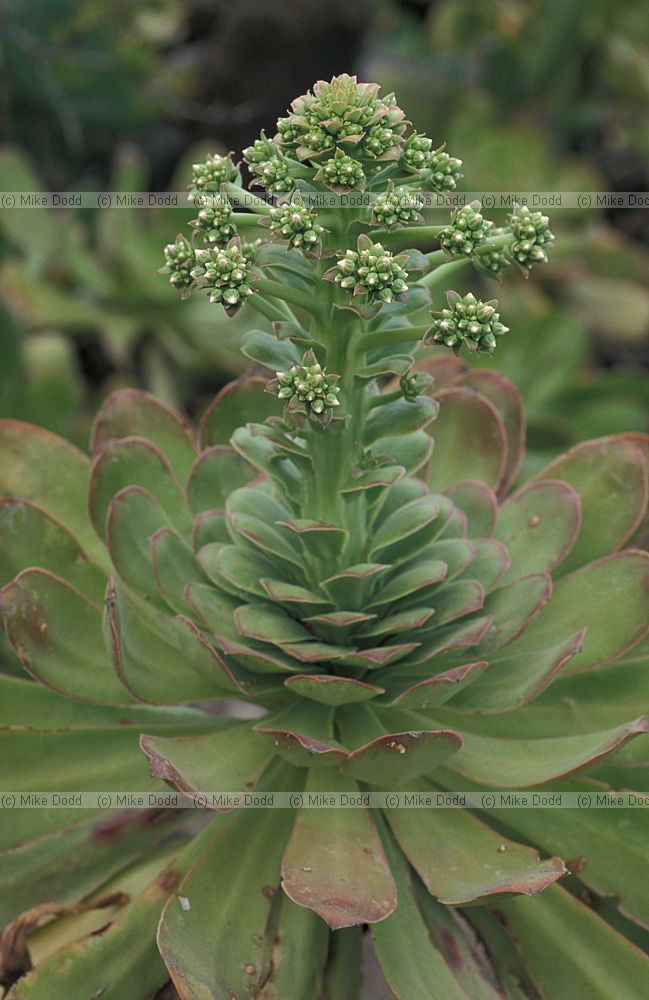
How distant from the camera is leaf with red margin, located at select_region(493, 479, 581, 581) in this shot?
145 cm

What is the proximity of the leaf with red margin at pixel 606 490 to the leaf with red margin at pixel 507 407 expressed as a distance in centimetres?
8

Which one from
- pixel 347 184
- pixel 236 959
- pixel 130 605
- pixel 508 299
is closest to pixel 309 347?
pixel 347 184

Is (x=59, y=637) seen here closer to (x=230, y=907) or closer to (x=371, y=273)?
(x=230, y=907)

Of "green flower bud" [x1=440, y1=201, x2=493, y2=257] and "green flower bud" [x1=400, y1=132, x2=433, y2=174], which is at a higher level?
"green flower bud" [x1=400, y1=132, x2=433, y2=174]

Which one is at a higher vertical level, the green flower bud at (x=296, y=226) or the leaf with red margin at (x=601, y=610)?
the green flower bud at (x=296, y=226)

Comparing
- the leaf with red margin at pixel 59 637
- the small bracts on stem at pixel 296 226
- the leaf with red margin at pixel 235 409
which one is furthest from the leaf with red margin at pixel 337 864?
the small bracts on stem at pixel 296 226

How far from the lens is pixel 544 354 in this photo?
292 cm

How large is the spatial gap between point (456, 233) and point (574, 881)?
0.83m

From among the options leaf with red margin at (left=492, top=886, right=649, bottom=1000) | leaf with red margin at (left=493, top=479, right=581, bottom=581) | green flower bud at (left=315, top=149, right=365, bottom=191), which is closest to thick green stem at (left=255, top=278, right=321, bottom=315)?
green flower bud at (left=315, top=149, right=365, bottom=191)

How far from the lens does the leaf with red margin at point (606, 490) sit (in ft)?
4.89

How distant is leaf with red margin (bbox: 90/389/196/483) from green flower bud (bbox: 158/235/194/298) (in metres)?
0.42

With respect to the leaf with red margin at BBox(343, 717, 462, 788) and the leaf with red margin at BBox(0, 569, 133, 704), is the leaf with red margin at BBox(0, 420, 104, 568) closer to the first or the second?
the leaf with red margin at BBox(0, 569, 133, 704)

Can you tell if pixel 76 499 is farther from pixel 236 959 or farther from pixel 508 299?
pixel 508 299

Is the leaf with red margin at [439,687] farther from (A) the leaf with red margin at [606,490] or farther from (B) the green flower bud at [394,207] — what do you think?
(B) the green flower bud at [394,207]
